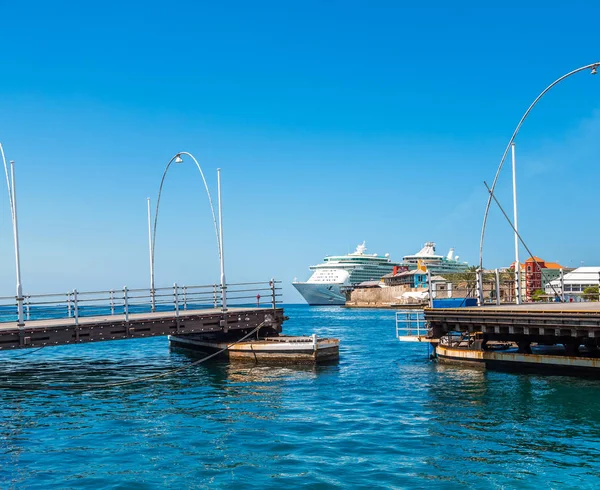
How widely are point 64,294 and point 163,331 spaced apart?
537 centimetres

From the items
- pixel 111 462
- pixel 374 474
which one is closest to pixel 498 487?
pixel 374 474

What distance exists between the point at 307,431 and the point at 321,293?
165m

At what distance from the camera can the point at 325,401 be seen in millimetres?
21797

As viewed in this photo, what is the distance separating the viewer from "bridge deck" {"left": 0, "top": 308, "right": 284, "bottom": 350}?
2667 cm

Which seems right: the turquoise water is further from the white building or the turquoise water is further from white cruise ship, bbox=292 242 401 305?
white cruise ship, bbox=292 242 401 305

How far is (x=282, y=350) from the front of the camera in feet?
103

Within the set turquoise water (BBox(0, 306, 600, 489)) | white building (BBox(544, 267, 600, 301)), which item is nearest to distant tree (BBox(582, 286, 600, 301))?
white building (BBox(544, 267, 600, 301))

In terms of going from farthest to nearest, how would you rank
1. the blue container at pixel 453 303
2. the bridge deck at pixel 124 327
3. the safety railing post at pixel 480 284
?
1. the blue container at pixel 453 303
2. the safety railing post at pixel 480 284
3. the bridge deck at pixel 124 327

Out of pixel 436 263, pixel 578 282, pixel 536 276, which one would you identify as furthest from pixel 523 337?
pixel 436 263

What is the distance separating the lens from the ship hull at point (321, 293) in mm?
179125

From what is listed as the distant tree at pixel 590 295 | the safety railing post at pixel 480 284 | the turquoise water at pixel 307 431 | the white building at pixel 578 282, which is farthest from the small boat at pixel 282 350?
the white building at pixel 578 282

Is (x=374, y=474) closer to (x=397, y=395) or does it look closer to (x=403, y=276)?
(x=397, y=395)

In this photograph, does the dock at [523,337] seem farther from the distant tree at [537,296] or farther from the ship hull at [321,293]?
the ship hull at [321,293]

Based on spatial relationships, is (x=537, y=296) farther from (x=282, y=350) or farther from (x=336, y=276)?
(x=336, y=276)
